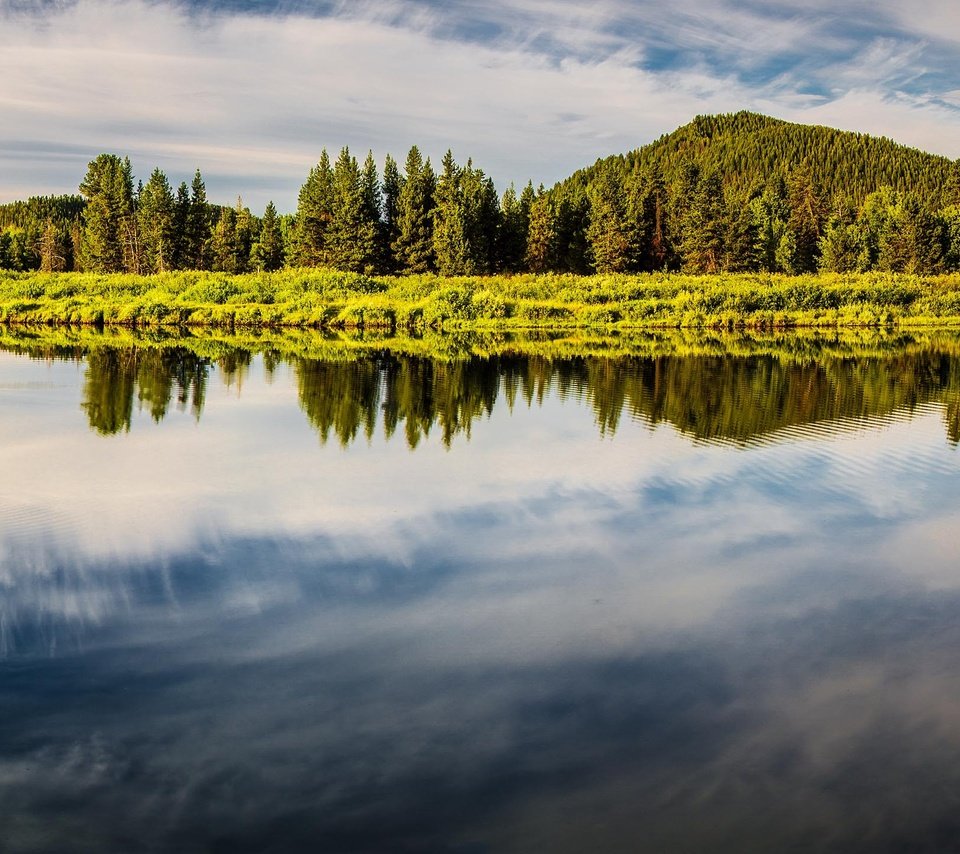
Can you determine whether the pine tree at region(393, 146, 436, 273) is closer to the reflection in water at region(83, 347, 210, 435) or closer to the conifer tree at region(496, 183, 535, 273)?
the conifer tree at region(496, 183, 535, 273)

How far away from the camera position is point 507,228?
3388 inches

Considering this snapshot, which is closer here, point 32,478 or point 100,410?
point 32,478

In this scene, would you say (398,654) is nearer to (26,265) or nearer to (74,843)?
(74,843)

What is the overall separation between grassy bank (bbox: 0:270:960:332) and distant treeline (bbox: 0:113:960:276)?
34.7 feet

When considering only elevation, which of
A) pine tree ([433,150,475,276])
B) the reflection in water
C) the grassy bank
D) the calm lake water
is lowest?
the calm lake water

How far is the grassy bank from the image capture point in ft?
194

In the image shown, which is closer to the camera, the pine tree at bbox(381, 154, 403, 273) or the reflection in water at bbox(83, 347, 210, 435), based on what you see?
the reflection in water at bbox(83, 347, 210, 435)

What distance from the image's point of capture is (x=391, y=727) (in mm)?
6762

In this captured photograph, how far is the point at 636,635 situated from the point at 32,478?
32.9 ft

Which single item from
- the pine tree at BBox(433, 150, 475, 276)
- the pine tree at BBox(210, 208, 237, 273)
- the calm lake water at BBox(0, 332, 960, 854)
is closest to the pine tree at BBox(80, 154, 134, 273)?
the pine tree at BBox(210, 208, 237, 273)

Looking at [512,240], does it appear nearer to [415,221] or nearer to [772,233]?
[415,221]

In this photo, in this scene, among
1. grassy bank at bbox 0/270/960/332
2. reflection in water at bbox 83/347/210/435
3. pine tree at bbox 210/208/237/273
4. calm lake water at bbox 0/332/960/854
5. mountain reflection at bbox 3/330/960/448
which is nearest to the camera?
calm lake water at bbox 0/332/960/854

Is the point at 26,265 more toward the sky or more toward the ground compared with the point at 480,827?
more toward the sky

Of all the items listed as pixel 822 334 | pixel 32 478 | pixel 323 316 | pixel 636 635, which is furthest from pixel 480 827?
pixel 323 316
